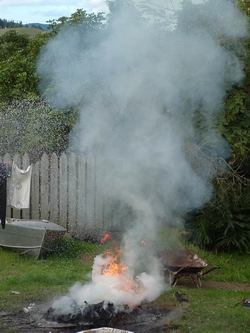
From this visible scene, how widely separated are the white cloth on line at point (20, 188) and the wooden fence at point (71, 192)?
319 millimetres

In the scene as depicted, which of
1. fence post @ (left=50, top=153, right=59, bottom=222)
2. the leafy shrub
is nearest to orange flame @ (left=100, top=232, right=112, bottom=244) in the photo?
fence post @ (left=50, top=153, right=59, bottom=222)

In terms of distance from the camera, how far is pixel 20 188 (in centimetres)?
1116

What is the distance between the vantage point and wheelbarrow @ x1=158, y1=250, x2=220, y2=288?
7895 mm

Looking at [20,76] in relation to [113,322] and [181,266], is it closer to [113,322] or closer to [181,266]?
[181,266]

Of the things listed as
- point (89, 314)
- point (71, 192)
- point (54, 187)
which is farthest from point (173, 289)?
point (54, 187)

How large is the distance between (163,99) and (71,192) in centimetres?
315

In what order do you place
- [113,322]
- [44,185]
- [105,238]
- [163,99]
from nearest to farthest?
1. [113,322]
2. [163,99]
3. [105,238]
4. [44,185]

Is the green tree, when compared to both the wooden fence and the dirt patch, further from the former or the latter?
the dirt patch

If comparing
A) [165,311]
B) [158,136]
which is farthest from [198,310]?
[158,136]

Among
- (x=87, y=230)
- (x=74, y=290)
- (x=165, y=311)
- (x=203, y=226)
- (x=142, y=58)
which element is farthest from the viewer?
(x=87, y=230)

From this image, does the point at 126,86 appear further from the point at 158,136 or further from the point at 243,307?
the point at 243,307

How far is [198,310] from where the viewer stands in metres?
6.89

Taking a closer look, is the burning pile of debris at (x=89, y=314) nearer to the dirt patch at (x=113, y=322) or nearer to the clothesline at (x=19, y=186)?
the dirt patch at (x=113, y=322)

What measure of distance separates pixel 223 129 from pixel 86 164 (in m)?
3.19
